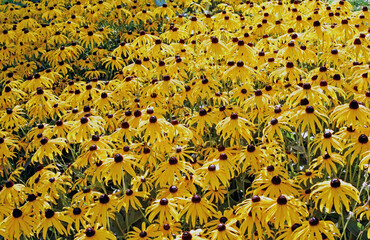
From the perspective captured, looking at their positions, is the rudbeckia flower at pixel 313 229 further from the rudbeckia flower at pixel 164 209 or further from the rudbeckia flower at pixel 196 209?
the rudbeckia flower at pixel 164 209

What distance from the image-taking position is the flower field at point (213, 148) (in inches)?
99.6

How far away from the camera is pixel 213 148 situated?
11.3 ft

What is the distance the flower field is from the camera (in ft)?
8.30

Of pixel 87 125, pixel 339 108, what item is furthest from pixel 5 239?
pixel 339 108

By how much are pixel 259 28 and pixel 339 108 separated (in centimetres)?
244

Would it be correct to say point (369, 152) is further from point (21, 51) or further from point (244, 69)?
point (21, 51)

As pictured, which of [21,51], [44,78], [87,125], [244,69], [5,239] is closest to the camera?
[5,239]

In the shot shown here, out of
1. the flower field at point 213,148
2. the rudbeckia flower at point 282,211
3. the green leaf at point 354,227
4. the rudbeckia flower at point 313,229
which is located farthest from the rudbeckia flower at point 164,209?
the green leaf at point 354,227

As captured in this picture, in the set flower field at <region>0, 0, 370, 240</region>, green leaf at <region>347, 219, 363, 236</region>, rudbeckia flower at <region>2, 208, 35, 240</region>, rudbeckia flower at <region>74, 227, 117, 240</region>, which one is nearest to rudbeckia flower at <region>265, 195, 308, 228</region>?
flower field at <region>0, 0, 370, 240</region>

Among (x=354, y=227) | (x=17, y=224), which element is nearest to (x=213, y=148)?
(x=354, y=227)

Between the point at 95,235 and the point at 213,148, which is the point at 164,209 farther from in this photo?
the point at 213,148

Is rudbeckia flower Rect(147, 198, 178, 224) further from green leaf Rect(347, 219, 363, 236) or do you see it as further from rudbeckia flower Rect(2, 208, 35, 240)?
green leaf Rect(347, 219, 363, 236)

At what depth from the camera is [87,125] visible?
3348 mm

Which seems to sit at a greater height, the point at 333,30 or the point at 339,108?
the point at 333,30
